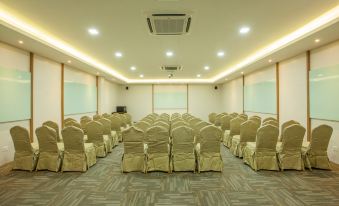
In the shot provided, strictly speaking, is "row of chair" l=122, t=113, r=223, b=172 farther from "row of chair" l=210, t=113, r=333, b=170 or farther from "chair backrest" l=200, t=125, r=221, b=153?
"row of chair" l=210, t=113, r=333, b=170

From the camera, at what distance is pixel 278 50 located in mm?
7082

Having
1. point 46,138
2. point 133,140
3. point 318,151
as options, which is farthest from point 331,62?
point 46,138

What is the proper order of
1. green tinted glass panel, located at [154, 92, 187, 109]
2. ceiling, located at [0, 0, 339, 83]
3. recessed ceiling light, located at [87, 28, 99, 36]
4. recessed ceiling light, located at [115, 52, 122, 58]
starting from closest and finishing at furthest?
ceiling, located at [0, 0, 339, 83] → recessed ceiling light, located at [87, 28, 99, 36] → recessed ceiling light, located at [115, 52, 122, 58] → green tinted glass panel, located at [154, 92, 187, 109]

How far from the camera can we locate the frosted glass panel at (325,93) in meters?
5.94

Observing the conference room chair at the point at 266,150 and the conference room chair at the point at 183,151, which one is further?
the conference room chair at the point at 266,150

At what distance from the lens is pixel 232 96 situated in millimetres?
15625

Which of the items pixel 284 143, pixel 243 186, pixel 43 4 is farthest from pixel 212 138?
pixel 43 4

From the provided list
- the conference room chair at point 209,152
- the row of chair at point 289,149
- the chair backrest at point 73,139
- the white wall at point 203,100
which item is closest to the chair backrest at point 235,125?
the row of chair at point 289,149

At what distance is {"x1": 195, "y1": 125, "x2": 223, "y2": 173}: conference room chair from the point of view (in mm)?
5116

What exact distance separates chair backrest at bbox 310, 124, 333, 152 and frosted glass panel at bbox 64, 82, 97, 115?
8578 mm

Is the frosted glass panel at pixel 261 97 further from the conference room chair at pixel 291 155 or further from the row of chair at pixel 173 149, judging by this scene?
the row of chair at pixel 173 149

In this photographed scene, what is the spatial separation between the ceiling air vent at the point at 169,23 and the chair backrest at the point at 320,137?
372cm

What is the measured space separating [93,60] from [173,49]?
151 inches

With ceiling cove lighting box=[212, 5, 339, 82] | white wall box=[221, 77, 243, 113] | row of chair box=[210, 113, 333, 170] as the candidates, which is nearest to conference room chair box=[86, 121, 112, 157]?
row of chair box=[210, 113, 333, 170]
